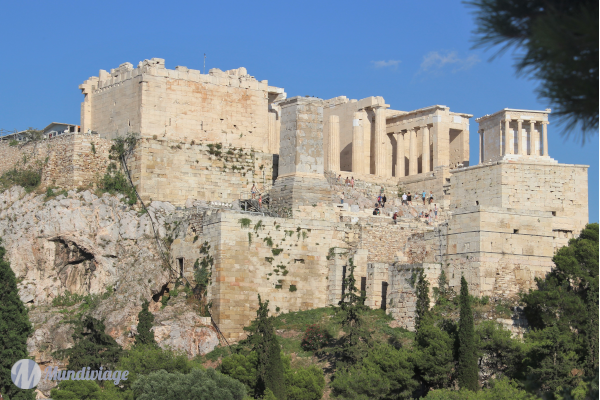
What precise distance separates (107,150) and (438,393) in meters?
20.1

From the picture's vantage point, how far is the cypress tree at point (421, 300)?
33.6 metres

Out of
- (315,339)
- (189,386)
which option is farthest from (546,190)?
(189,386)

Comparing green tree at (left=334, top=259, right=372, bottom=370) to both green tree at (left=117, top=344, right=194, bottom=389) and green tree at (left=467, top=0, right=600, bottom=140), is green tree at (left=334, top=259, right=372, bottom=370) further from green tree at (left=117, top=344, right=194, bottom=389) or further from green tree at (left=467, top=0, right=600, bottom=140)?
green tree at (left=467, top=0, right=600, bottom=140)

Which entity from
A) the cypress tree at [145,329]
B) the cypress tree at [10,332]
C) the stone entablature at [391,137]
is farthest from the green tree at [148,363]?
the stone entablature at [391,137]

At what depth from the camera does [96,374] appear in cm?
3222

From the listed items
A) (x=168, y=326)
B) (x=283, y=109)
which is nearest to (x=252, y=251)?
(x=168, y=326)

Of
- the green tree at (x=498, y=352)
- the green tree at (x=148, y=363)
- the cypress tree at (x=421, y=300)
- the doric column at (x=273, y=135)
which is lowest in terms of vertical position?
the green tree at (x=148, y=363)

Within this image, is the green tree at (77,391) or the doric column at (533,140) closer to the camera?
the green tree at (77,391)

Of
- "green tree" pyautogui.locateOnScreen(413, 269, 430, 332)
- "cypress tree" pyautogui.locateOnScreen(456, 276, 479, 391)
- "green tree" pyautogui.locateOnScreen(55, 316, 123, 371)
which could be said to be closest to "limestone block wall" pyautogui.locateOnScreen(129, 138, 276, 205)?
"green tree" pyautogui.locateOnScreen(55, 316, 123, 371)

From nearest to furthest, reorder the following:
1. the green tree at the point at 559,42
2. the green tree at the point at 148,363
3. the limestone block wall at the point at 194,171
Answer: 1. the green tree at the point at 559,42
2. the green tree at the point at 148,363
3. the limestone block wall at the point at 194,171

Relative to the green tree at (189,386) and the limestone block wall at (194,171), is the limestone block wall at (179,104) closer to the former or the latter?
the limestone block wall at (194,171)

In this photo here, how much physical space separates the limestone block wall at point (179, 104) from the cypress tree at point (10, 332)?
38.9 ft

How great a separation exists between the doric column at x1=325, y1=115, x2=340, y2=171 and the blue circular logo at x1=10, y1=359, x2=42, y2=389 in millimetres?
21812

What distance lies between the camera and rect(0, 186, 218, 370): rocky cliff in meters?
38.0
